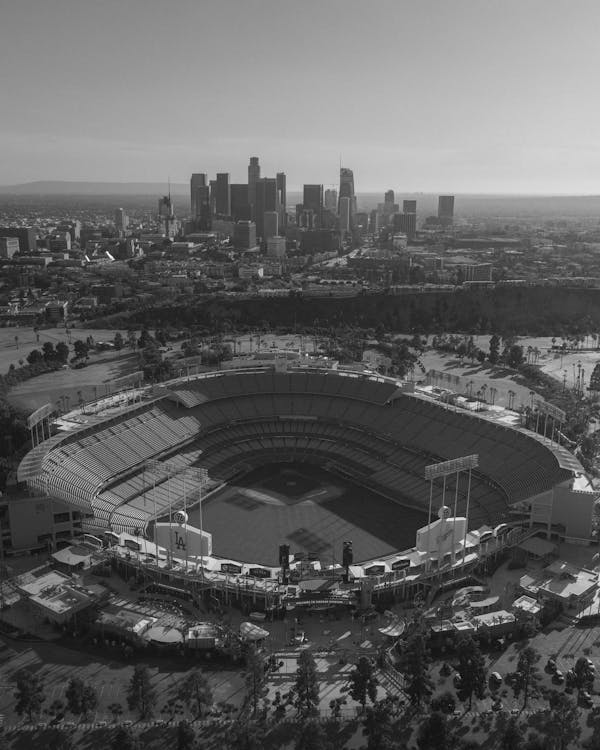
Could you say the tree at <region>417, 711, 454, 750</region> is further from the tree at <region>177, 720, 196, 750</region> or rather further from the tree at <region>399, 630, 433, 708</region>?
the tree at <region>177, 720, 196, 750</region>

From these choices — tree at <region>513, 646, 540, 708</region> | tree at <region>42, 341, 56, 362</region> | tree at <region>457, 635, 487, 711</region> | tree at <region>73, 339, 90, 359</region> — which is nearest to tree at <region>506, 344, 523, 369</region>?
tree at <region>73, 339, 90, 359</region>

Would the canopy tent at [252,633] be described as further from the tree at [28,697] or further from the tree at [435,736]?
the tree at [435,736]

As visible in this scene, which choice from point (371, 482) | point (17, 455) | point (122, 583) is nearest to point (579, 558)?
point (371, 482)

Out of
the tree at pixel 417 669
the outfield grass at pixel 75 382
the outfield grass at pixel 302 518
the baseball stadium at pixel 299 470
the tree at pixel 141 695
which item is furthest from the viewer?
the outfield grass at pixel 75 382

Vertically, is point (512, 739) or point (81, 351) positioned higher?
point (512, 739)

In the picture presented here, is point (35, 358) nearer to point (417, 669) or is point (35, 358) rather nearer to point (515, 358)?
point (515, 358)

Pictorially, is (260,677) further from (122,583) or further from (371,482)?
(371,482)

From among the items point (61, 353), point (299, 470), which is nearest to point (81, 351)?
point (61, 353)

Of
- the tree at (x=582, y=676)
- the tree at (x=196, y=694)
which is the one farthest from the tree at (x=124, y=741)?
the tree at (x=582, y=676)
